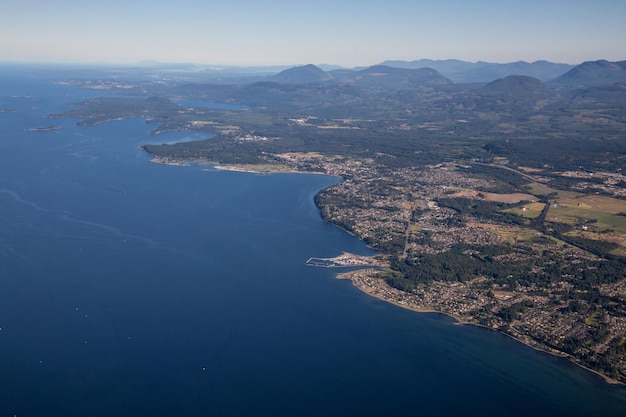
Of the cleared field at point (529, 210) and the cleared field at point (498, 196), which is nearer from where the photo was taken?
the cleared field at point (529, 210)

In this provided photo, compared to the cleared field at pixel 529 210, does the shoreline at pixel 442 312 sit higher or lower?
lower

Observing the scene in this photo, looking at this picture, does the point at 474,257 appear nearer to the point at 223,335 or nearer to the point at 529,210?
the point at 529,210

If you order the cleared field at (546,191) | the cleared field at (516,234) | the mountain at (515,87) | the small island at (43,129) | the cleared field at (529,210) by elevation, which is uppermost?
the mountain at (515,87)

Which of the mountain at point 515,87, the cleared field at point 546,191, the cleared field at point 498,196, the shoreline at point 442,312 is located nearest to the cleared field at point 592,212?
the cleared field at point 546,191

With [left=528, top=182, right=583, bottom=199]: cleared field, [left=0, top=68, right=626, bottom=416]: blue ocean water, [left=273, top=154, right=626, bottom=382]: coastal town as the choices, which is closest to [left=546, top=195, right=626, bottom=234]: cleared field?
[left=273, top=154, right=626, bottom=382]: coastal town

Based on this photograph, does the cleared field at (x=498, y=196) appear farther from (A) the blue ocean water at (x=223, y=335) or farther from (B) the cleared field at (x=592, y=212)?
(A) the blue ocean water at (x=223, y=335)

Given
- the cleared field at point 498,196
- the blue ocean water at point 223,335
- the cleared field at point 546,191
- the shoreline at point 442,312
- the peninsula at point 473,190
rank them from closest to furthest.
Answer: the blue ocean water at point 223,335 → the shoreline at point 442,312 → the peninsula at point 473,190 → the cleared field at point 498,196 → the cleared field at point 546,191

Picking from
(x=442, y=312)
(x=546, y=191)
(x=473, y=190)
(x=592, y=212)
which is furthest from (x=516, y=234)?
(x=546, y=191)

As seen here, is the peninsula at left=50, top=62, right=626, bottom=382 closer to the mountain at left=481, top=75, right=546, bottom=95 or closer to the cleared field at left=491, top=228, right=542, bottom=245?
the cleared field at left=491, top=228, right=542, bottom=245

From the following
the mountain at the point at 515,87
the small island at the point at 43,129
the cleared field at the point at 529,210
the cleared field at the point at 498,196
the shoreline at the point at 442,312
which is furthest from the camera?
the mountain at the point at 515,87
